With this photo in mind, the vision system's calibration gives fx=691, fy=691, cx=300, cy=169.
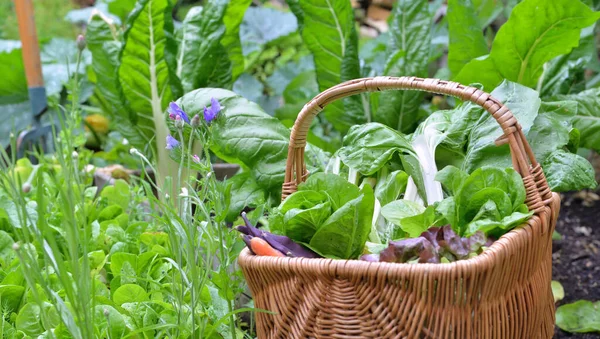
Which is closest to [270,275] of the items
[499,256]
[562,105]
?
[499,256]

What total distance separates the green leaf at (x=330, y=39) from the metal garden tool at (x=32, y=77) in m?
0.82

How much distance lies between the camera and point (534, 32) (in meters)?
1.58

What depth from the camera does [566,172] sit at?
122 cm

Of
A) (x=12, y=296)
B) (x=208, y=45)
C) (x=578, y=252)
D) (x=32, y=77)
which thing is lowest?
(x=578, y=252)

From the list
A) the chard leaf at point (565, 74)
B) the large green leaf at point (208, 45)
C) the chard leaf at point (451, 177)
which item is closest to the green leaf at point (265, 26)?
the large green leaf at point (208, 45)

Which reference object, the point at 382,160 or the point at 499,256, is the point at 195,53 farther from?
the point at 499,256

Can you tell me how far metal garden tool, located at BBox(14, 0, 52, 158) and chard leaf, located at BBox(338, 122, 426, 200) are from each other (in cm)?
118

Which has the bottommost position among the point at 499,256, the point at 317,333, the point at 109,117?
the point at 109,117

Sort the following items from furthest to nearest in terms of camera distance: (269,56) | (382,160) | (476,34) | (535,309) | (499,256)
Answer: (269,56) → (476,34) → (382,160) → (535,309) → (499,256)

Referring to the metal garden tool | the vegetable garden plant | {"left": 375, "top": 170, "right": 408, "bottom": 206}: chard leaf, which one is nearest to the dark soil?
the vegetable garden plant

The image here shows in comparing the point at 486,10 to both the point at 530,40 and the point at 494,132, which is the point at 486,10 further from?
the point at 494,132

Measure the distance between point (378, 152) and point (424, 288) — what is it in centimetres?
39

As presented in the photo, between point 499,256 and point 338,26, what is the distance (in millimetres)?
1166

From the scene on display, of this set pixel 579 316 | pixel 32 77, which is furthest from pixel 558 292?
pixel 32 77
